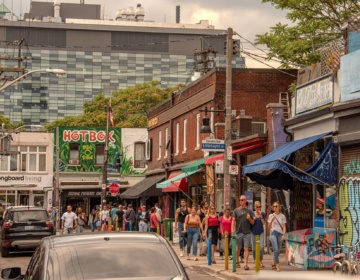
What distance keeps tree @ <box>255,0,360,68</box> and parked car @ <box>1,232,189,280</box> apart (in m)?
31.3

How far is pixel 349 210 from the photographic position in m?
23.6

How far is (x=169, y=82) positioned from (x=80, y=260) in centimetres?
16881

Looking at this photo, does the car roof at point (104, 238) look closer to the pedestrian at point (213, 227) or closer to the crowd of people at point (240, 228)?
the crowd of people at point (240, 228)

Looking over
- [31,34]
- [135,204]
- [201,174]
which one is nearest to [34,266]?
[201,174]

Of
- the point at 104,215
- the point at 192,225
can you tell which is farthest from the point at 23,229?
the point at 104,215

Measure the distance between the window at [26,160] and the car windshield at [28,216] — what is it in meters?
46.0

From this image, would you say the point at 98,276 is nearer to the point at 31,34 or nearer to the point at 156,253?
the point at 156,253

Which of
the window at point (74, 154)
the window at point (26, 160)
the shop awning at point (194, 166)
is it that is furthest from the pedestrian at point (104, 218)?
the window at point (26, 160)

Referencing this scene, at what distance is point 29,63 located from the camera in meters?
170

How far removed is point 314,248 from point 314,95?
4949 millimetres

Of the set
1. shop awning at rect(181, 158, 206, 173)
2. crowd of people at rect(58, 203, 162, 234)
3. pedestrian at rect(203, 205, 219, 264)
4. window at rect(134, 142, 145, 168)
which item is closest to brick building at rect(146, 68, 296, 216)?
shop awning at rect(181, 158, 206, 173)

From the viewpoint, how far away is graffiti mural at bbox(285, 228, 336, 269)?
23.5 meters

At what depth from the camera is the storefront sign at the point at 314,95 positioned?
25.4 meters

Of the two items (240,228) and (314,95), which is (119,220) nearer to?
(314,95)
